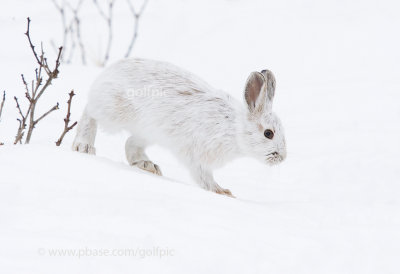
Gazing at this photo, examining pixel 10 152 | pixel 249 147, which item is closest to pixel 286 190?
pixel 249 147

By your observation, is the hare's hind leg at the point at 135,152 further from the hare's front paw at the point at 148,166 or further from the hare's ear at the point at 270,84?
the hare's ear at the point at 270,84

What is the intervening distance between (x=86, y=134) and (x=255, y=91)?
1.14 metres

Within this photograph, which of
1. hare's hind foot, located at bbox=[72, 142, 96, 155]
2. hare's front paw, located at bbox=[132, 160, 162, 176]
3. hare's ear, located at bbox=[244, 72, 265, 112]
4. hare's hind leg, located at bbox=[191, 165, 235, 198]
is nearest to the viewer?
hare's ear, located at bbox=[244, 72, 265, 112]

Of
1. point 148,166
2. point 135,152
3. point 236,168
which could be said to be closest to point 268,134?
point 148,166

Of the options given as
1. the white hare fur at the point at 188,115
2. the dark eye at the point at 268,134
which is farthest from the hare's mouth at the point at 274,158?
the dark eye at the point at 268,134

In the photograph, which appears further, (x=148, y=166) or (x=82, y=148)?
(x=148, y=166)

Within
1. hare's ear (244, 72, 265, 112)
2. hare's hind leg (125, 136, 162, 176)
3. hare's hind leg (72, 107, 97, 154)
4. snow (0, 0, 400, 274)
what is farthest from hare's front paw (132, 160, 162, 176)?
hare's ear (244, 72, 265, 112)

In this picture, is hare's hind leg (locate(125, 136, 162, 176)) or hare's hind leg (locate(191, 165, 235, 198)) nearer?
hare's hind leg (locate(191, 165, 235, 198))

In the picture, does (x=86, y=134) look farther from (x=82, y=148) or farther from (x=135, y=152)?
(x=135, y=152)

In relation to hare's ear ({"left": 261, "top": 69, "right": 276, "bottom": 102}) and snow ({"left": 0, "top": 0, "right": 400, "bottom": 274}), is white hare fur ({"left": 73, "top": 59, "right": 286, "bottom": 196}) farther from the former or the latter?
snow ({"left": 0, "top": 0, "right": 400, "bottom": 274})

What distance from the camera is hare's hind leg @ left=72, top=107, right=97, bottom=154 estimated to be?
4.13 m

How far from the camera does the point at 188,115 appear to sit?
12.9 feet

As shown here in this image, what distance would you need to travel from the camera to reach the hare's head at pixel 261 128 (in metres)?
3.80

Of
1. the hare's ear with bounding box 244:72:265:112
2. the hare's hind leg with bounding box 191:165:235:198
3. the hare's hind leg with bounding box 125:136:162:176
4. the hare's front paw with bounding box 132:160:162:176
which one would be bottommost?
the hare's hind leg with bounding box 191:165:235:198
